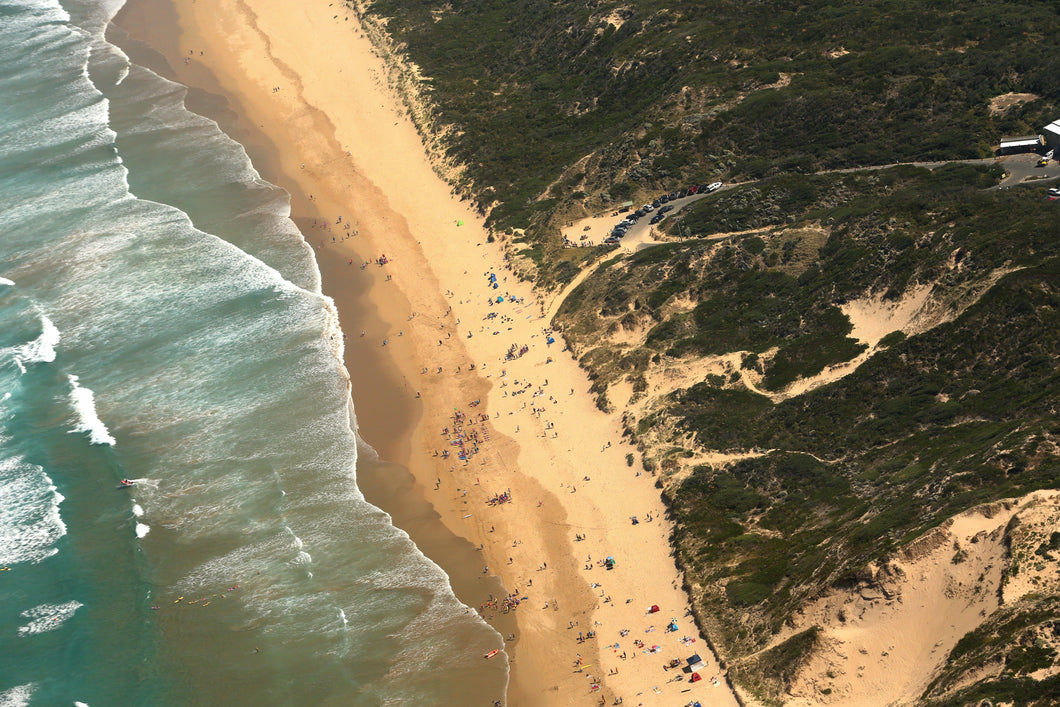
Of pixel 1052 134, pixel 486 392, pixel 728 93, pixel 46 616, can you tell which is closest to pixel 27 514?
pixel 46 616

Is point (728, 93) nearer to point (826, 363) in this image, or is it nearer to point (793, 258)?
point (793, 258)

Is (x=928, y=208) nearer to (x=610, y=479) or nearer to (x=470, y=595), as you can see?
(x=610, y=479)

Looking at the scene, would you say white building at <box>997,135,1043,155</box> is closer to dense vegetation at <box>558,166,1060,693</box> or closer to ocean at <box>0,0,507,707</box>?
dense vegetation at <box>558,166,1060,693</box>

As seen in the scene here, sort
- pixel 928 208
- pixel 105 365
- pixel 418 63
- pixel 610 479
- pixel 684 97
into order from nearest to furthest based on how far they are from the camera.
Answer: pixel 610 479 < pixel 928 208 < pixel 105 365 < pixel 684 97 < pixel 418 63

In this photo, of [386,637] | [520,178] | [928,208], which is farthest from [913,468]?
[520,178]

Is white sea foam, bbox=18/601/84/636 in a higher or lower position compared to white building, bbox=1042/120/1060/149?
higher

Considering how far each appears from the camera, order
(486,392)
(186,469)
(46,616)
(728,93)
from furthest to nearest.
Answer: (728,93) → (486,392) → (186,469) → (46,616)

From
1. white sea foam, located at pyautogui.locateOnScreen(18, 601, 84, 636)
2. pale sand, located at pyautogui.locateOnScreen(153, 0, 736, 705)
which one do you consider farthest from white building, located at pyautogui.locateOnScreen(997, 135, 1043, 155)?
white sea foam, located at pyautogui.locateOnScreen(18, 601, 84, 636)
